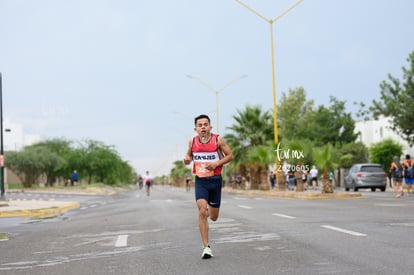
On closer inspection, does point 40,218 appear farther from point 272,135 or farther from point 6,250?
point 272,135

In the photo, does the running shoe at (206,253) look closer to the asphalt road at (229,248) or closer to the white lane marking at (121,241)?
the asphalt road at (229,248)

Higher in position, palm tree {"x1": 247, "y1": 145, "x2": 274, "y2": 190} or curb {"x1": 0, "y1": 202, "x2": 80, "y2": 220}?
palm tree {"x1": 247, "y1": 145, "x2": 274, "y2": 190}

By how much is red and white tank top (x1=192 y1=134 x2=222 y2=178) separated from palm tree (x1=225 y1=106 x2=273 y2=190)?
41.1 m

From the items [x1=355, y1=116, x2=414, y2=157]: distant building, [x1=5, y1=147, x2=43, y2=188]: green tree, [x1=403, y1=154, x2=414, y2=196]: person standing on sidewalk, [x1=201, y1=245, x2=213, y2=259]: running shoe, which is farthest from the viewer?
[x1=355, y1=116, x2=414, y2=157]: distant building

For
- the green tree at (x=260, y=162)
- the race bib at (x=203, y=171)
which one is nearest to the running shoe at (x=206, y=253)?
the race bib at (x=203, y=171)

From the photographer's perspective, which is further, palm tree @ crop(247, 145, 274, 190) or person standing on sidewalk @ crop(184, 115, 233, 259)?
palm tree @ crop(247, 145, 274, 190)

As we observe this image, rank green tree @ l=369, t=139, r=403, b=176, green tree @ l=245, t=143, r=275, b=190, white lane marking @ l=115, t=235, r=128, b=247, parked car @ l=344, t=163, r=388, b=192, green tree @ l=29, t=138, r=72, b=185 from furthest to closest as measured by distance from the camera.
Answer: green tree @ l=29, t=138, r=72, b=185 → green tree @ l=369, t=139, r=403, b=176 → green tree @ l=245, t=143, r=275, b=190 → parked car @ l=344, t=163, r=388, b=192 → white lane marking @ l=115, t=235, r=128, b=247

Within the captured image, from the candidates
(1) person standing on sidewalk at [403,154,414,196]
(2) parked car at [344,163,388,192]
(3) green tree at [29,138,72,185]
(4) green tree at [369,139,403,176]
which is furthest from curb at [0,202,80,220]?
(3) green tree at [29,138,72,185]

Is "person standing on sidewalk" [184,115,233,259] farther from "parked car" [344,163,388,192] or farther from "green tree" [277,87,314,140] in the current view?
"green tree" [277,87,314,140]

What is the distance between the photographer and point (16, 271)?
823 cm

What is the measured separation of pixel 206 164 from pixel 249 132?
4226 centimetres

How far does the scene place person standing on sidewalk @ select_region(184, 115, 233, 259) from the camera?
873 cm

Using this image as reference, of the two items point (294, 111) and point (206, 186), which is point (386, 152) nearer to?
point (294, 111)

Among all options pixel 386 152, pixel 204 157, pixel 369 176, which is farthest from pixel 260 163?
pixel 204 157
